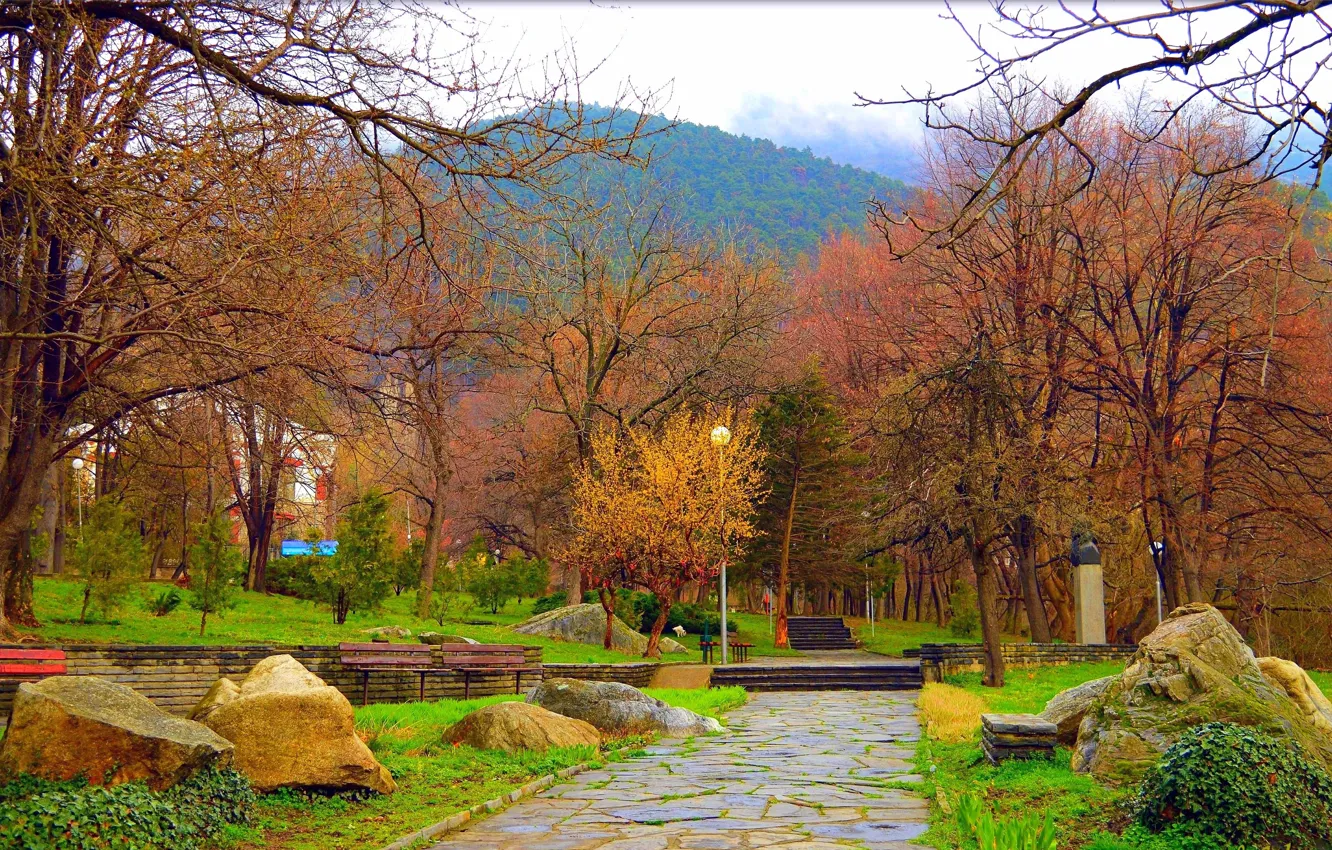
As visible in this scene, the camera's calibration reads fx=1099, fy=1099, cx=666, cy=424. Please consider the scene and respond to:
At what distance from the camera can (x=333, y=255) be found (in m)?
11.7

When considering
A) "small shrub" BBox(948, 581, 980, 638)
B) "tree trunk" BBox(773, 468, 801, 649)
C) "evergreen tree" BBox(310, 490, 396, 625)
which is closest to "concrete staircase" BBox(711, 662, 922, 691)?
"evergreen tree" BBox(310, 490, 396, 625)

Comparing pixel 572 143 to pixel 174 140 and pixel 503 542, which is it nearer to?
pixel 174 140

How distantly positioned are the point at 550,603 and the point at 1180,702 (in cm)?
3138

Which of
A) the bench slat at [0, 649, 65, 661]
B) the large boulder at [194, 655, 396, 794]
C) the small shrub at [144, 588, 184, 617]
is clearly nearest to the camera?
the large boulder at [194, 655, 396, 794]

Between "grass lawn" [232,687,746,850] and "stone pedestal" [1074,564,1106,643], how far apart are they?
18324 millimetres

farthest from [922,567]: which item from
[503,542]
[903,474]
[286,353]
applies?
[286,353]

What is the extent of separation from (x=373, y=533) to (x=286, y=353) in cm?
1309

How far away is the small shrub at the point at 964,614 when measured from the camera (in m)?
38.5

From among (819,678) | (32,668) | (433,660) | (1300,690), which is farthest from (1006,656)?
(32,668)

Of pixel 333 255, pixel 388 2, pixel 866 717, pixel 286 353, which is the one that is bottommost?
pixel 866 717

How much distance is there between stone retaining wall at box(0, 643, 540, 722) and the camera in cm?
1377

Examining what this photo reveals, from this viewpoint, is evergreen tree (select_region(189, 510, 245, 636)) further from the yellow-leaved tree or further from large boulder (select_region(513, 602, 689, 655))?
large boulder (select_region(513, 602, 689, 655))

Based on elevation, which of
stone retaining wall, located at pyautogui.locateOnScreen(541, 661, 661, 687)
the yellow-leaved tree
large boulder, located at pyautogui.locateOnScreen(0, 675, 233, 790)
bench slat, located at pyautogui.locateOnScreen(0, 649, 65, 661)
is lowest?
stone retaining wall, located at pyautogui.locateOnScreen(541, 661, 661, 687)

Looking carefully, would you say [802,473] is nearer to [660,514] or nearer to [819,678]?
[660,514]
